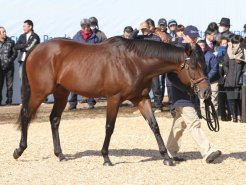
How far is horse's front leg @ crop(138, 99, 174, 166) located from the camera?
405 inches

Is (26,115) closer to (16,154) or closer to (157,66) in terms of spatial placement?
(16,154)

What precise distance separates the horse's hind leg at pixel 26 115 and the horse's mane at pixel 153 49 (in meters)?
1.46

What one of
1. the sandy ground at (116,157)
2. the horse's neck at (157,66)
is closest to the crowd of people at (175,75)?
the horse's neck at (157,66)

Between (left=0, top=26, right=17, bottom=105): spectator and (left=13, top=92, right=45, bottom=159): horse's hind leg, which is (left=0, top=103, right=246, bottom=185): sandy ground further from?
(left=0, top=26, right=17, bottom=105): spectator

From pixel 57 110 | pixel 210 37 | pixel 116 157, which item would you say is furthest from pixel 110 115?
pixel 210 37

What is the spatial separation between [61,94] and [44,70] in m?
0.53

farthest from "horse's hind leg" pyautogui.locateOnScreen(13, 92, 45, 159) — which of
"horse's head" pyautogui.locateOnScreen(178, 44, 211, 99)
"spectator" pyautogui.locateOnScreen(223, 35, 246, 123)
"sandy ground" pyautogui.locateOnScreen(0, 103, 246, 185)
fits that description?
"spectator" pyautogui.locateOnScreen(223, 35, 246, 123)

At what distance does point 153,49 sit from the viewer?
1028cm

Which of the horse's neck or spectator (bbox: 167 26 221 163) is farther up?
the horse's neck

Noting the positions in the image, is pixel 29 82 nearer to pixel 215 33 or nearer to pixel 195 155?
pixel 195 155

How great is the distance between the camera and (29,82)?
437 inches

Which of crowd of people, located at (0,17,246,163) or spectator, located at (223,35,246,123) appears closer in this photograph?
crowd of people, located at (0,17,246,163)

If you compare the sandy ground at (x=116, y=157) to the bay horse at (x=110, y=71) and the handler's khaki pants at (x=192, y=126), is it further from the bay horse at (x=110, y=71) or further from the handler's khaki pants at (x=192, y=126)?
the bay horse at (x=110, y=71)

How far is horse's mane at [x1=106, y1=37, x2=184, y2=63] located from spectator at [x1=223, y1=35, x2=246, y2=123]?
5281mm
